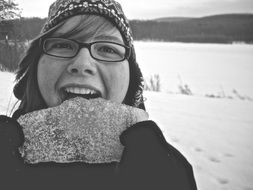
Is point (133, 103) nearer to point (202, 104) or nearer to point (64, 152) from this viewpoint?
point (64, 152)

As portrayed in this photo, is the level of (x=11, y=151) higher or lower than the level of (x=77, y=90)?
lower

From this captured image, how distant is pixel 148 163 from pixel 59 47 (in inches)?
26.3

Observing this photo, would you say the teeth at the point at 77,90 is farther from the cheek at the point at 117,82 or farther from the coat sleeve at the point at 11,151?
the coat sleeve at the point at 11,151

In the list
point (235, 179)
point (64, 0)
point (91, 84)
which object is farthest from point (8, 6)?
point (235, 179)

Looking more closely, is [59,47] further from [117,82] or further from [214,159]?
[214,159]

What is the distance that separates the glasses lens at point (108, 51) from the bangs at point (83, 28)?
0.06 meters

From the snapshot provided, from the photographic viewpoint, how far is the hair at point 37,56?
1.04 metres

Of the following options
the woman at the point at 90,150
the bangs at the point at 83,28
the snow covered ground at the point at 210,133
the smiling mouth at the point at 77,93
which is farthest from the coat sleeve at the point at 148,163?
the snow covered ground at the point at 210,133

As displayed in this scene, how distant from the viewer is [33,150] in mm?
705

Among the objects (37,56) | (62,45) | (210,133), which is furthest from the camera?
(210,133)

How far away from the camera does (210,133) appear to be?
14.5ft

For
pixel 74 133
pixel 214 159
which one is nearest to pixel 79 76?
pixel 74 133

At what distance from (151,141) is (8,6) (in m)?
6.27

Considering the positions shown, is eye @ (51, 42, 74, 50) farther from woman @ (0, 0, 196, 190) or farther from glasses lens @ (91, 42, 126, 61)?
woman @ (0, 0, 196, 190)
